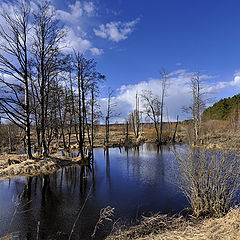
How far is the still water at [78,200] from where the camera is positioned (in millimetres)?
5215

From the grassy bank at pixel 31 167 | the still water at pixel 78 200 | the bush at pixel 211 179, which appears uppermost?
the bush at pixel 211 179

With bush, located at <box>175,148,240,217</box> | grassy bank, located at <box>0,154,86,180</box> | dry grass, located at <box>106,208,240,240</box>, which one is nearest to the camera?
dry grass, located at <box>106,208,240,240</box>

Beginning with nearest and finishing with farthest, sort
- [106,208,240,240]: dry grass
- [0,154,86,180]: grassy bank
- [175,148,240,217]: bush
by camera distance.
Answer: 1. [106,208,240,240]: dry grass
2. [175,148,240,217]: bush
3. [0,154,86,180]: grassy bank

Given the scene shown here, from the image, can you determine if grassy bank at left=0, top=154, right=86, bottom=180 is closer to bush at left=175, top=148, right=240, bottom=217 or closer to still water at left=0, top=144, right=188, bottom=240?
still water at left=0, top=144, right=188, bottom=240

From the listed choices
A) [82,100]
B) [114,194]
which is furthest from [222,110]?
[114,194]

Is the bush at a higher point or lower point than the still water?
higher

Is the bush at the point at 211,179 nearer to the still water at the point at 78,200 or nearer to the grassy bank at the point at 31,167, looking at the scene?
the still water at the point at 78,200

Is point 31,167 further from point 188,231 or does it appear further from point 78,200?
point 188,231

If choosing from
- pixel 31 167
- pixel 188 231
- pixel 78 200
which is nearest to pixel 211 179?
pixel 188 231

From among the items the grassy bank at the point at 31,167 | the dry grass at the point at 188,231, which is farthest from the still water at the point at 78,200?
the grassy bank at the point at 31,167

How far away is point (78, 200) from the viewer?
24.3 feet

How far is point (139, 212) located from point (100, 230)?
5.74 feet

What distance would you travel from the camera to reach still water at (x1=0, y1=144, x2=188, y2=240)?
5.21m

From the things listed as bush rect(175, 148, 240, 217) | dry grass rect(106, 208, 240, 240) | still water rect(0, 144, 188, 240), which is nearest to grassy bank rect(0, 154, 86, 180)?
still water rect(0, 144, 188, 240)
